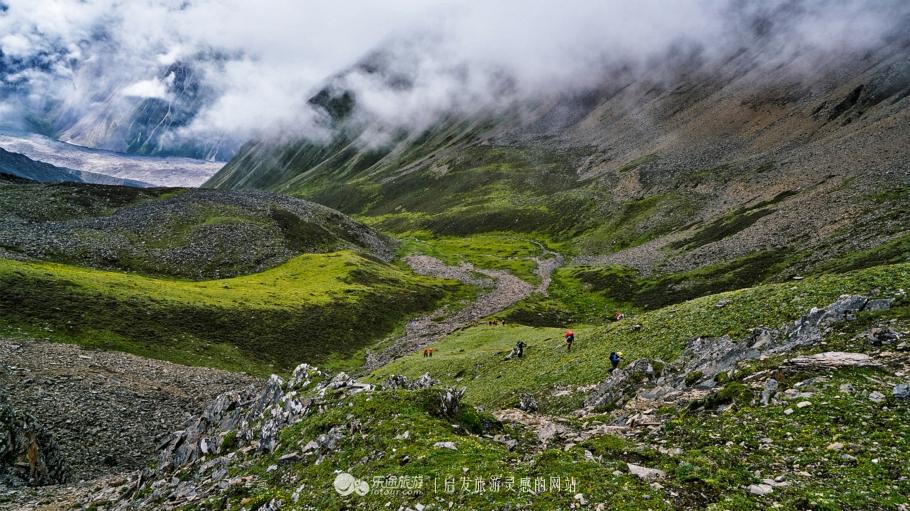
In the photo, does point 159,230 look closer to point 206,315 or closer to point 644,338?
point 206,315

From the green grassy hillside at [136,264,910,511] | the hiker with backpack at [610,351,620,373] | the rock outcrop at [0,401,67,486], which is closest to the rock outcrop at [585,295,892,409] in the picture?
the green grassy hillside at [136,264,910,511]

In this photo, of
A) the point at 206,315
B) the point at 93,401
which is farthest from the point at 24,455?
the point at 206,315

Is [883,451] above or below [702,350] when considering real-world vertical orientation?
above

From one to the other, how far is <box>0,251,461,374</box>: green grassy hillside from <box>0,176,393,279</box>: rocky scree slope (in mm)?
8151

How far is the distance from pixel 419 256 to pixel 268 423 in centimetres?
13294

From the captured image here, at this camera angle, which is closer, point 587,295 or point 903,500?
point 903,500

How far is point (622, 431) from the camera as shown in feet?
64.6

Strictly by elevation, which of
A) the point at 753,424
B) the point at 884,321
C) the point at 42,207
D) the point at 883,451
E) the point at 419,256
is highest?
the point at 884,321

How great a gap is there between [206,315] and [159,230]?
50.6 metres

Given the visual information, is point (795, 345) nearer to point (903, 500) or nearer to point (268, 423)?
point (903, 500)

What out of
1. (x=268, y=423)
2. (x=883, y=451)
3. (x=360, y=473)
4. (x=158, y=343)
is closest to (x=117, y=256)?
(x=158, y=343)

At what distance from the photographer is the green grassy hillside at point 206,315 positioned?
5422 cm

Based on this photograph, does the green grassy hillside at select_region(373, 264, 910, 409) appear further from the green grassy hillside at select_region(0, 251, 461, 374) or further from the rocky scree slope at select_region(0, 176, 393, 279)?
the rocky scree slope at select_region(0, 176, 393, 279)

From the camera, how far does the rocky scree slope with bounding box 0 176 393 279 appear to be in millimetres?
89125
